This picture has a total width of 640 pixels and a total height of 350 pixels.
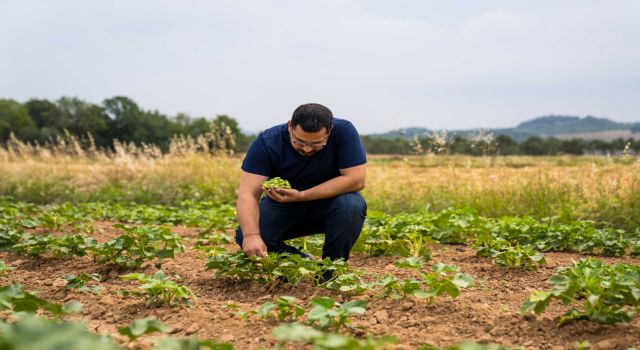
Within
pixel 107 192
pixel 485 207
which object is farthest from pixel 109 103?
pixel 485 207

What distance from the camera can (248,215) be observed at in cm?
368

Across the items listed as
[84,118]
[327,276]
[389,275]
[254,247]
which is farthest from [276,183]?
[84,118]

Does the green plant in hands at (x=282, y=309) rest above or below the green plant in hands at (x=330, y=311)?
below

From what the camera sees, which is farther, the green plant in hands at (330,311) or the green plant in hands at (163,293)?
the green plant in hands at (163,293)

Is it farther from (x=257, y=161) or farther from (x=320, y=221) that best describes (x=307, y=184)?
(x=257, y=161)

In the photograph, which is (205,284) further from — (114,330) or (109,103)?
(109,103)

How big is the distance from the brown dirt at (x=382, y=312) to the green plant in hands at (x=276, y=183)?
60 cm

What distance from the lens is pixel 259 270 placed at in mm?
3678

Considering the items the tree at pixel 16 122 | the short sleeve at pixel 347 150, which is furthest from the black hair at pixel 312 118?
the tree at pixel 16 122

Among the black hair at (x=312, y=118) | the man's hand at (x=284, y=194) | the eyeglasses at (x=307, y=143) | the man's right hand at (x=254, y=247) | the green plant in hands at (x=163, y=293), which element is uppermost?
the black hair at (x=312, y=118)

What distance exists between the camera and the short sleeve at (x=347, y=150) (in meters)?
3.86

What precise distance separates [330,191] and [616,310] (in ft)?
5.80

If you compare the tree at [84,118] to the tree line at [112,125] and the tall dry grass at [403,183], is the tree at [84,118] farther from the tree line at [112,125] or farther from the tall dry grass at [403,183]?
the tall dry grass at [403,183]

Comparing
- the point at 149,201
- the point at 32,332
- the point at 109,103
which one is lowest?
the point at 149,201
